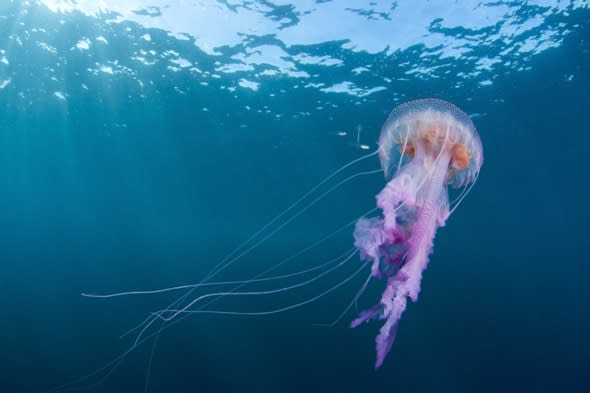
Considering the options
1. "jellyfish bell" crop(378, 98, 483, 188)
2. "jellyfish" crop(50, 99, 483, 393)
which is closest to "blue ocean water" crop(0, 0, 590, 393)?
"jellyfish" crop(50, 99, 483, 393)

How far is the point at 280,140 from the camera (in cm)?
1627

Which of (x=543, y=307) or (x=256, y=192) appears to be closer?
(x=543, y=307)

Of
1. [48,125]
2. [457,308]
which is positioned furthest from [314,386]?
[48,125]

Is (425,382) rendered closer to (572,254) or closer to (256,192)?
(256,192)

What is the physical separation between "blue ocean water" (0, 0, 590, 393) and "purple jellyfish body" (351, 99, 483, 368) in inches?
135

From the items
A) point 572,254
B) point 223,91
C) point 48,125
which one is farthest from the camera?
point 572,254

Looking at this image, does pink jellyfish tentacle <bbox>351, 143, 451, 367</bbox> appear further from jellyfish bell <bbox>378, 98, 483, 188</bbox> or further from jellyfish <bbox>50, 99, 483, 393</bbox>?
jellyfish bell <bbox>378, 98, 483, 188</bbox>

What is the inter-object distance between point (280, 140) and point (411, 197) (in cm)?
1377

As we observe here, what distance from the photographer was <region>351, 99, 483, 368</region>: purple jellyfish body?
2564 millimetres

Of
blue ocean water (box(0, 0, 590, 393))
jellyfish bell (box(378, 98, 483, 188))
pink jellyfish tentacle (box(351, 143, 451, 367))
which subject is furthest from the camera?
blue ocean water (box(0, 0, 590, 393))

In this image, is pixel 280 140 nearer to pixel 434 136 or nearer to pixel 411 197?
pixel 434 136

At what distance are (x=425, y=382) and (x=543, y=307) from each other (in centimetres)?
1253

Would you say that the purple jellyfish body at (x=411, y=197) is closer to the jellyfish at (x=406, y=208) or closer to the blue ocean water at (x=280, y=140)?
the jellyfish at (x=406, y=208)

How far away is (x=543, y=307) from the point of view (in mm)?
18609
